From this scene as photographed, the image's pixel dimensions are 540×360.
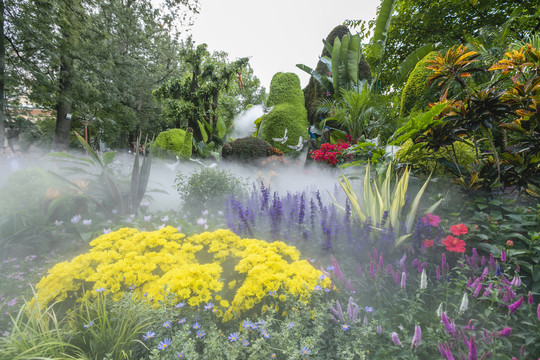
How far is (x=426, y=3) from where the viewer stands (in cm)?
880

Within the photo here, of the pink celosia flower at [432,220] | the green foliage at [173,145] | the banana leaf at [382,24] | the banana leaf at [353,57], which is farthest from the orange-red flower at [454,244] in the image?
the green foliage at [173,145]

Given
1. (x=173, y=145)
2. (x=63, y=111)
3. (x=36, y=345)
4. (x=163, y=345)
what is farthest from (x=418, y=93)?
(x=63, y=111)

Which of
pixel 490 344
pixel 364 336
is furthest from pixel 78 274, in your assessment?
pixel 490 344

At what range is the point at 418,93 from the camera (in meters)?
4.72

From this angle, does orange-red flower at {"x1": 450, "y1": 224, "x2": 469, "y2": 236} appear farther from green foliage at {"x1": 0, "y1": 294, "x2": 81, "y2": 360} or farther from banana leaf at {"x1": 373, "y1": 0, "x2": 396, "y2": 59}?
banana leaf at {"x1": 373, "y1": 0, "x2": 396, "y2": 59}

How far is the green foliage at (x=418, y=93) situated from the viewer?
4531mm

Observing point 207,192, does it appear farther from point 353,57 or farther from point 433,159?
point 353,57

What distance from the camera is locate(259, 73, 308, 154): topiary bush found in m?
7.57

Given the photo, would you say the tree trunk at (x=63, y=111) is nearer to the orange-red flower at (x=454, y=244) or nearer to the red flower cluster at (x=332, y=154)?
the red flower cluster at (x=332, y=154)

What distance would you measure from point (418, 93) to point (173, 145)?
6354 millimetres

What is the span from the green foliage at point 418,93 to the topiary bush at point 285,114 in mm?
3112

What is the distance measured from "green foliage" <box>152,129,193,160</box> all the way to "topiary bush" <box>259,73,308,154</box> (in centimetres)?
221

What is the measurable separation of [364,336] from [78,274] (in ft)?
4.54

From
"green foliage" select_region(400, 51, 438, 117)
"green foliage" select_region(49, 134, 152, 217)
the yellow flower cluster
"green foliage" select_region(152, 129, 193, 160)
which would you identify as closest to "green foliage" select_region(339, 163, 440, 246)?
the yellow flower cluster
